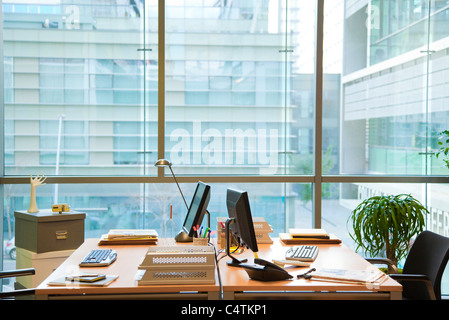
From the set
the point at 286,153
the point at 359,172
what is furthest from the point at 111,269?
the point at 359,172

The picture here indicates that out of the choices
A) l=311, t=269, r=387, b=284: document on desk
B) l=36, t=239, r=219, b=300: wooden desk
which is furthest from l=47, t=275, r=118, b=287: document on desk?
l=311, t=269, r=387, b=284: document on desk

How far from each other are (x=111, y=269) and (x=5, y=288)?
2390 millimetres

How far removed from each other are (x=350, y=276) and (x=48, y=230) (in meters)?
2.53

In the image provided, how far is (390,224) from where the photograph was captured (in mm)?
4633

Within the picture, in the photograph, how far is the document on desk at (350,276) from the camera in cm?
281

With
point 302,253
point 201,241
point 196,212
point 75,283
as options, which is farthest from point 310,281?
point 75,283

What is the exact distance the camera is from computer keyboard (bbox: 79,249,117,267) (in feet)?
10.3

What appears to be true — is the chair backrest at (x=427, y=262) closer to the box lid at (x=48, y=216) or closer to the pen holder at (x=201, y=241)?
the pen holder at (x=201, y=241)

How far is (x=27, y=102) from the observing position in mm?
5004

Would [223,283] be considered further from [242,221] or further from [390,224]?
[390,224]

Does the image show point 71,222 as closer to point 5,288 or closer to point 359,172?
point 5,288

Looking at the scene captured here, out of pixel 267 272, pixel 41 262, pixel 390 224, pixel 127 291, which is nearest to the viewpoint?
pixel 127 291

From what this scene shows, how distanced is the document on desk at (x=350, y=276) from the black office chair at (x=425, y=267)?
0.84 ft

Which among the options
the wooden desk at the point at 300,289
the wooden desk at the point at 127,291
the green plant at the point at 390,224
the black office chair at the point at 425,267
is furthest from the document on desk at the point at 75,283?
the green plant at the point at 390,224
